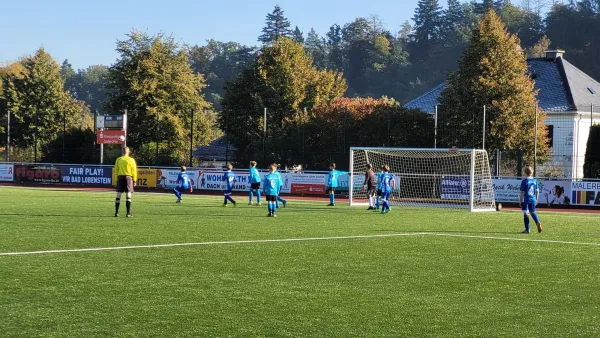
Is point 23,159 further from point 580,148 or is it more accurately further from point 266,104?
point 580,148

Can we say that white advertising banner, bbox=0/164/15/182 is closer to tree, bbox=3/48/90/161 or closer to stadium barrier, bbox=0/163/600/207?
stadium barrier, bbox=0/163/600/207

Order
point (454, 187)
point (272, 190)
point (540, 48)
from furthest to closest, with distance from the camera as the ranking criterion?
1. point (540, 48)
2. point (454, 187)
3. point (272, 190)

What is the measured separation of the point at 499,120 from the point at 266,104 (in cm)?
1946

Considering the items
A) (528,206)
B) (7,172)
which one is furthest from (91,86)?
(528,206)

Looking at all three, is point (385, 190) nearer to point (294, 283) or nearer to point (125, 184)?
point (125, 184)

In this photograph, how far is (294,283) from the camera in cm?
1003

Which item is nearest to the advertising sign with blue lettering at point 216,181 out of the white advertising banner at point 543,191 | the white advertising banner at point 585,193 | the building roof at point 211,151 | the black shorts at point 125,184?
the white advertising banner at point 543,191

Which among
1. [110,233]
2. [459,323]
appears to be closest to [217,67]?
[110,233]

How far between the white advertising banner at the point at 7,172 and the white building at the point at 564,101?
90.9 feet

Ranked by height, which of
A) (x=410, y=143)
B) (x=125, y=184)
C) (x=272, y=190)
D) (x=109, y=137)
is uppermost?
(x=109, y=137)

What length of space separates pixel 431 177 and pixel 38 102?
3887cm

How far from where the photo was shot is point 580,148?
54.9 metres

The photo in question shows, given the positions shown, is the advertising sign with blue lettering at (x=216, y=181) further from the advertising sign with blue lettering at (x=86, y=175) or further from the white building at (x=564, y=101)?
the white building at (x=564, y=101)

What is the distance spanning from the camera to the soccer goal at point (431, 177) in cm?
3331
